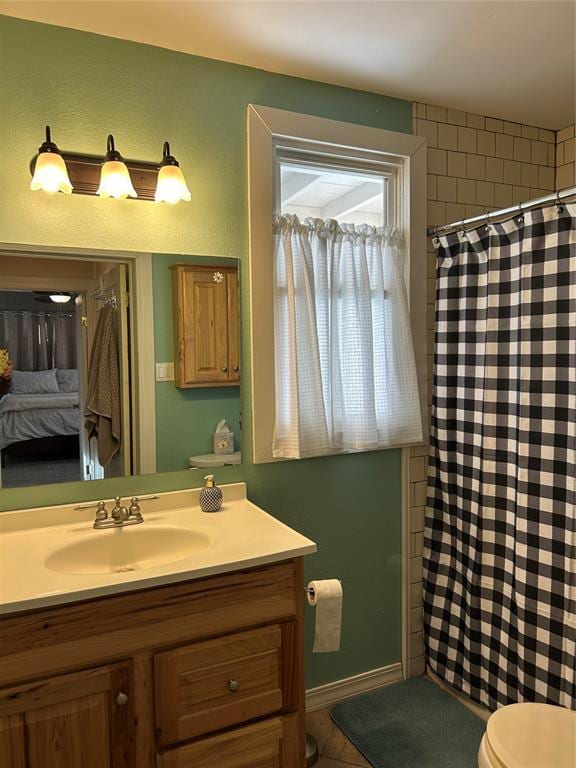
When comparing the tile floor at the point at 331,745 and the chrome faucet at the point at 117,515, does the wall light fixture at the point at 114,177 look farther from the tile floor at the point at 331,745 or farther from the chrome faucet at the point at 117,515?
the tile floor at the point at 331,745

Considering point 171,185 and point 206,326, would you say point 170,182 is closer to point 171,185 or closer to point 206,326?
point 171,185

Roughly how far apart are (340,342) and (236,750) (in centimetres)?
141

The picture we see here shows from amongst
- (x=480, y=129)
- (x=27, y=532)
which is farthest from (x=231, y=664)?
(x=480, y=129)

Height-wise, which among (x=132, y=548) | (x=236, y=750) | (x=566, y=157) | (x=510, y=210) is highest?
(x=566, y=157)

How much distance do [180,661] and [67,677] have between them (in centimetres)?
28

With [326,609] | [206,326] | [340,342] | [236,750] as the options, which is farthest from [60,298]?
[236,750]

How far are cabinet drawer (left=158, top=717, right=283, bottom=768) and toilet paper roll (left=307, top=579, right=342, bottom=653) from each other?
27cm

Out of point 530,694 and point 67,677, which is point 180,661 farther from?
point 530,694

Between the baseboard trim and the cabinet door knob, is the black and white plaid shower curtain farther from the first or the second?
the cabinet door knob

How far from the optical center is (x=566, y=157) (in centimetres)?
277

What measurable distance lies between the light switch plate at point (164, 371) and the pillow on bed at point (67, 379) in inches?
10.5

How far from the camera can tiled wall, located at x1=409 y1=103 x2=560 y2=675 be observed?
2.48 meters

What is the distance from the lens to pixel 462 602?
7.70ft

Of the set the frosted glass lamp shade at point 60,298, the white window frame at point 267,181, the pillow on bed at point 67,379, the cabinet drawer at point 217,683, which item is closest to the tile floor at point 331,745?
the cabinet drawer at point 217,683
